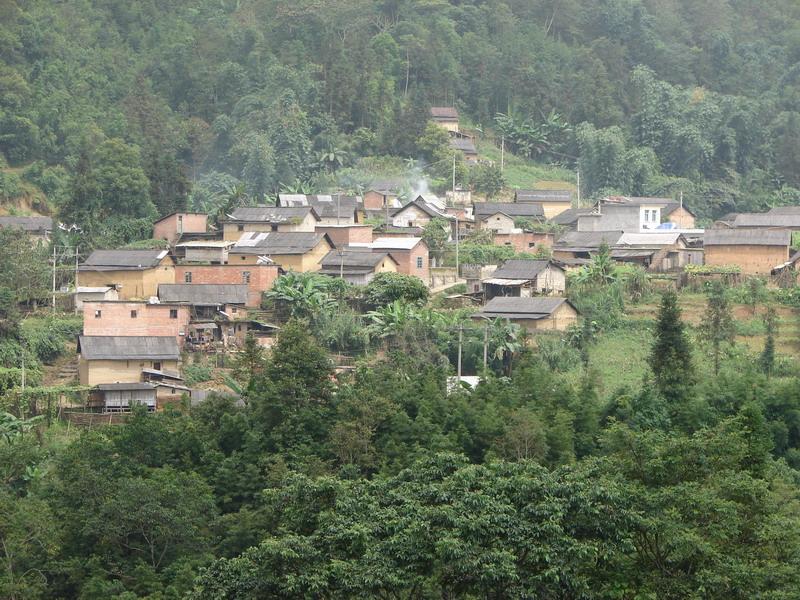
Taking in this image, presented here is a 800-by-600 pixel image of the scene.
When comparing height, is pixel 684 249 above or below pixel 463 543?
above

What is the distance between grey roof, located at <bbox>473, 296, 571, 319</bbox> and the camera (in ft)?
109

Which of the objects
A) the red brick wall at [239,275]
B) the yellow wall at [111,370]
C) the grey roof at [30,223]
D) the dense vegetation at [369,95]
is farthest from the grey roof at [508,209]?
the yellow wall at [111,370]

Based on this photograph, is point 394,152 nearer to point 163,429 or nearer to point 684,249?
point 684,249

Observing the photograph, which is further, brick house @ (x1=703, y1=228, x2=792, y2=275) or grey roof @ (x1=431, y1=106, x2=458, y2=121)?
grey roof @ (x1=431, y1=106, x2=458, y2=121)

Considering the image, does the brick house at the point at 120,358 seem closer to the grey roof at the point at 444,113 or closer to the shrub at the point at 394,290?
the shrub at the point at 394,290

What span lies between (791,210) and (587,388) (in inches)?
641

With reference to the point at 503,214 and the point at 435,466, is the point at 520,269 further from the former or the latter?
the point at 435,466

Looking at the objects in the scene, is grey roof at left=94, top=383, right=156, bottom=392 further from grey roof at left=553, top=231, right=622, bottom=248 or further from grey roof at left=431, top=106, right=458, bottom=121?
grey roof at left=431, top=106, right=458, bottom=121

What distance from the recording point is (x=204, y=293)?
3403cm

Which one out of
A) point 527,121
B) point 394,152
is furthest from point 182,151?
point 527,121

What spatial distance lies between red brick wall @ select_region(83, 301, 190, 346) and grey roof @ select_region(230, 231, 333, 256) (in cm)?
480

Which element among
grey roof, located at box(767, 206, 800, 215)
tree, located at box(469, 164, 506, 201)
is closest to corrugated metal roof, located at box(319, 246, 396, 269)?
tree, located at box(469, 164, 506, 201)

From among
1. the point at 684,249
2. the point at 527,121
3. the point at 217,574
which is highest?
the point at 527,121

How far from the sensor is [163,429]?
26.2 m
